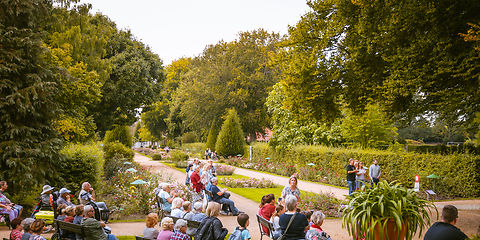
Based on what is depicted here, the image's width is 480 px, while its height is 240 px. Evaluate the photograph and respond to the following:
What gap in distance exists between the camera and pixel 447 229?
18.2ft

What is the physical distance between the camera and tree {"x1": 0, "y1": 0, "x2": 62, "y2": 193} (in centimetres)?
1253

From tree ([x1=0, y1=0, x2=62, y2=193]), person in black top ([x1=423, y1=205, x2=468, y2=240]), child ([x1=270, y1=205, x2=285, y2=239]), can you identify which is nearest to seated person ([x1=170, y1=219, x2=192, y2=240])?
child ([x1=270, y1=205, x2=285, y2=239])

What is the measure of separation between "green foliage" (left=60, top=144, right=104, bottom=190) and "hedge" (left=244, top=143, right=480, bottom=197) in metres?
13.9

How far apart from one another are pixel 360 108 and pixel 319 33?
3.38 meters

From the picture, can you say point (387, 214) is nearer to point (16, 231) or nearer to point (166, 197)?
point (166, 197)

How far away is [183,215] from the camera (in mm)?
8484

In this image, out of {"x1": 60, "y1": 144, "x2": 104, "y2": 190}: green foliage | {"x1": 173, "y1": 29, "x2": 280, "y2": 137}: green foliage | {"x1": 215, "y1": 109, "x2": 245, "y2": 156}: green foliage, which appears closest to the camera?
{"x1": 60, "y1": 144, "x2": 104, "y2": 190}: green foliage

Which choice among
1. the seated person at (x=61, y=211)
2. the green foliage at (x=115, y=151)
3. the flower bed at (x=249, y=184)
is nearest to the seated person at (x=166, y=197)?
the seated person at (x=61, y=211)

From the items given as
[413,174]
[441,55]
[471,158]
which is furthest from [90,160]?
[471,158]

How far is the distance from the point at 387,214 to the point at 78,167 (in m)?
11.9

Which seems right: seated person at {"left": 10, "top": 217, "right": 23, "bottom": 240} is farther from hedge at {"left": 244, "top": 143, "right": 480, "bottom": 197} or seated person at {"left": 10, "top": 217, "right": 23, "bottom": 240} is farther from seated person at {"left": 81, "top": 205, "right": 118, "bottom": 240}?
hedge at {"left": 244, "top": 143, "right": 480, "bottom": 197}

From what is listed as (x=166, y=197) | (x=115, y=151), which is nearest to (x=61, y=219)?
(x=166, y=197)

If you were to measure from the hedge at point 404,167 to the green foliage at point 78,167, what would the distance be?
45.5ft

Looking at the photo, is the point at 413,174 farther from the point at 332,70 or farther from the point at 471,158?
the point at 332,70
